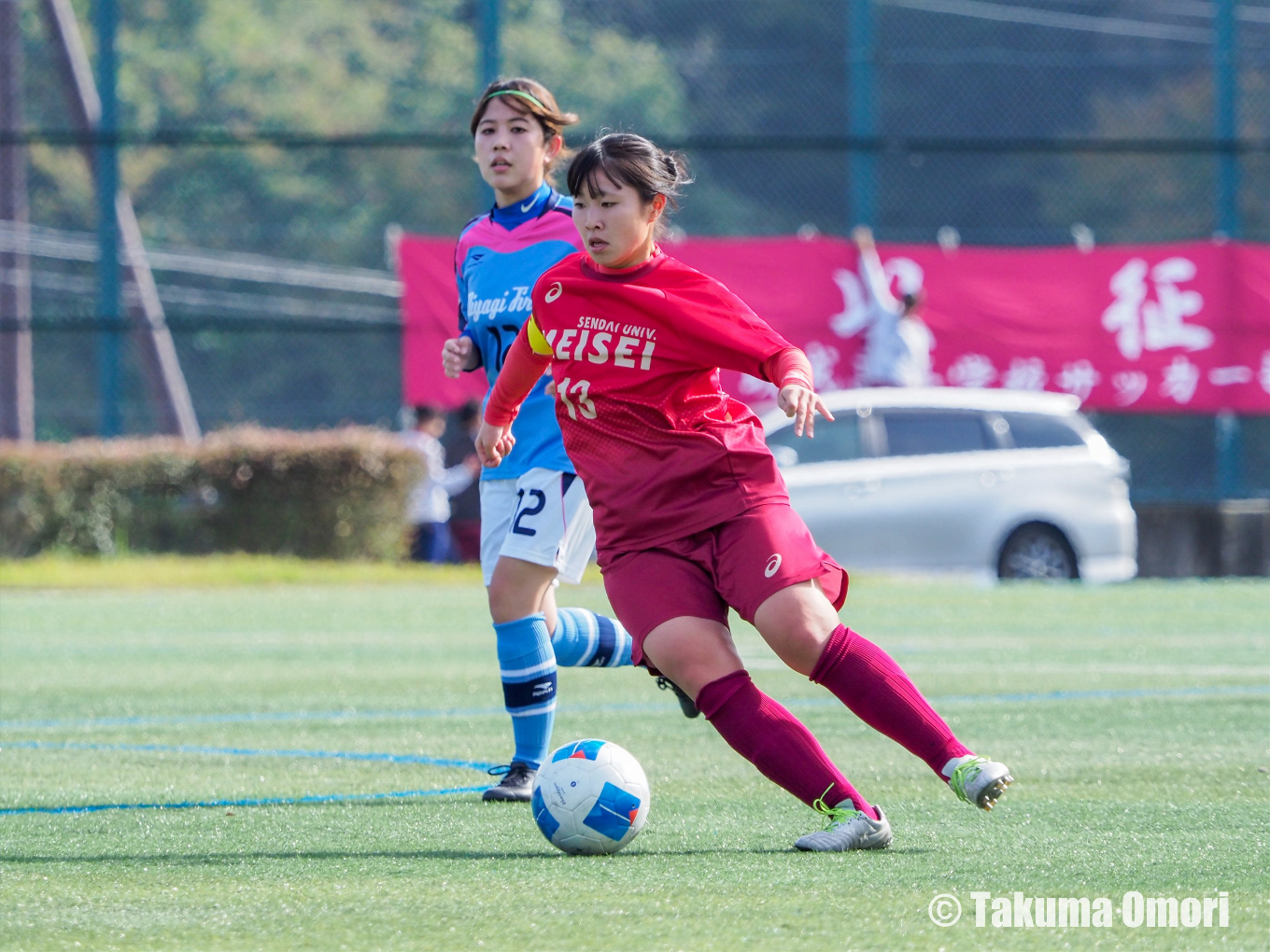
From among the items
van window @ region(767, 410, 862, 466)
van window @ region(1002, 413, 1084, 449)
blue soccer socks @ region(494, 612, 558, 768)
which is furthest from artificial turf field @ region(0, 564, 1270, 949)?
van window @ region(1002, 413, 1084, 449)

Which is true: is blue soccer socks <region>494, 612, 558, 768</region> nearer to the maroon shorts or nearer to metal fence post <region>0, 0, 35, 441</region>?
the maroon shorts

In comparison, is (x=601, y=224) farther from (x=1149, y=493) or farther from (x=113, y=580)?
(x=1149, y=493)

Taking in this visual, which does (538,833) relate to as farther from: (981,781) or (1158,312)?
(1158,312)

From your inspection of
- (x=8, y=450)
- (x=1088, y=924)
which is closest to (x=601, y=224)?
(x=1088, y=924)

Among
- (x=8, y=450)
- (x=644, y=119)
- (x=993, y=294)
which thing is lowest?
(x=8, y=450)

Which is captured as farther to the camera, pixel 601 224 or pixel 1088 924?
pixel 601 224

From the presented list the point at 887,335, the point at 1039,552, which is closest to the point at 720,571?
the point at 1039,552

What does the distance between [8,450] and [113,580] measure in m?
1.61

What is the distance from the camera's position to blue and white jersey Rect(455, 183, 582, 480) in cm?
507

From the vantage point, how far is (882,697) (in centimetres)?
393

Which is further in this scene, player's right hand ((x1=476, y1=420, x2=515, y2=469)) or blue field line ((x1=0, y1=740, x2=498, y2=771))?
blue field line ((x1=0, y1=740, x2=498, y2=771))

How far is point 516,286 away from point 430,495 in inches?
389

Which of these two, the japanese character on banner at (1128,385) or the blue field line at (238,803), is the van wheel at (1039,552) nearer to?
the japanese character on banner at (1128,385)

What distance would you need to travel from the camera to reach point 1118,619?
35.2ft
